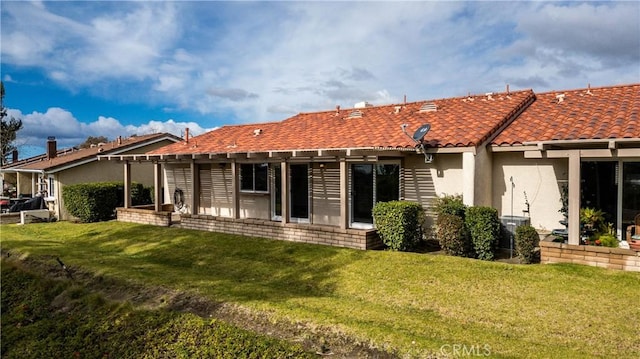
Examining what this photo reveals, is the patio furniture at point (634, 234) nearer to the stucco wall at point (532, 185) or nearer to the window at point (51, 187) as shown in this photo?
the stucco wall at point (532, 185)

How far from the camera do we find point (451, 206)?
1098 cm

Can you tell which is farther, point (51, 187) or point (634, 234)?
point (51, 187)

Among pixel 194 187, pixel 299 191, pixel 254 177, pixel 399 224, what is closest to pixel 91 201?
pixel 194 187

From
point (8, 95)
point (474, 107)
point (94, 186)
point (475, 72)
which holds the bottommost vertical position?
point (94, 186)

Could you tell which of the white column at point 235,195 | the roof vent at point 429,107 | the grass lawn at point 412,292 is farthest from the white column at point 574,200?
the white column at point 235,195

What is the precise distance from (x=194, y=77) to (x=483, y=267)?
21471 millimetres

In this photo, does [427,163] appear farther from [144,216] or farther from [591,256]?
[144,216]

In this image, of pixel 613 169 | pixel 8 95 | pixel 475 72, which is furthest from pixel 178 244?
pixel 8 95

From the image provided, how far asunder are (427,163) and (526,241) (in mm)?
3763

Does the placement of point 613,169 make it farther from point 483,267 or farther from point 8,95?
point 8,95

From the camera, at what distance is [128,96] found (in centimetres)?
3750

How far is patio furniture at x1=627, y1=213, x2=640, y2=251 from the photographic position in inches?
342

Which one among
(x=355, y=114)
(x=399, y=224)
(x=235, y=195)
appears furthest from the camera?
(x=355, y=114)

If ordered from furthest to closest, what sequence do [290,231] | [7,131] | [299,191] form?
[7,131], [299,191], [290,231]
